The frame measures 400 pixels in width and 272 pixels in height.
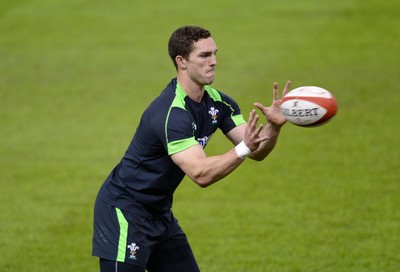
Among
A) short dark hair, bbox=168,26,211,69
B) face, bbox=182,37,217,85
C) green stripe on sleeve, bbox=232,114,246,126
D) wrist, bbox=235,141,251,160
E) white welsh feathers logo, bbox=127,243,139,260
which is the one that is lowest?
white welsh feathers logo, bbox=127,243,139,260

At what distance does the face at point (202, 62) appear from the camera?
805 cm

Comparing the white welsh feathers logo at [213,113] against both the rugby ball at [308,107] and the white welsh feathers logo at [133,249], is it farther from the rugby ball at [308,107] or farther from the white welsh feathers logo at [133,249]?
the white welsh feathers logo at [133,249]

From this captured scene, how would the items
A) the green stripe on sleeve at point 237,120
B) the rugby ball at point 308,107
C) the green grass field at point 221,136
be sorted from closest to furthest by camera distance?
the rugby ball at point 308,107 < the green stripe on sleeve at point 237,120 < the green grass field at point 221,136

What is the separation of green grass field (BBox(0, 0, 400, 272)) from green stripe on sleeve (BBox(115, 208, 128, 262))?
3.64 m

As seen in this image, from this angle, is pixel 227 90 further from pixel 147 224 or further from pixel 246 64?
pixel 147 224

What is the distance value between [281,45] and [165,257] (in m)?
17.1

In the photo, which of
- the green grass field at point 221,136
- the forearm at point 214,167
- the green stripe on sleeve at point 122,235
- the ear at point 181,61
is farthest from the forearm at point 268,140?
the green grass field at point 221,136

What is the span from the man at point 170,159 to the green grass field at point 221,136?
348cm

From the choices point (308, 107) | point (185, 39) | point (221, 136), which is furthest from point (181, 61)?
point (221, 136)

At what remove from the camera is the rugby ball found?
8.00 m

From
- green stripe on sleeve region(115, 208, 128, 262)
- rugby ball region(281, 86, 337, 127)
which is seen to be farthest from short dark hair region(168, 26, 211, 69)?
green stripe on sleeve region(115, 208, 128, 262)

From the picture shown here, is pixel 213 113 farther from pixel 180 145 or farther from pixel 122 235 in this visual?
pixel 122 235

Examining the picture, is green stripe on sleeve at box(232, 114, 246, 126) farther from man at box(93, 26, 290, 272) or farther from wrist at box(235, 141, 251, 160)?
wrist at box(235, 141, 251, 160)

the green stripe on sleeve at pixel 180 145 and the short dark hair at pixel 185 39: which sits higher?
the short dark hair at pixel 185 39
